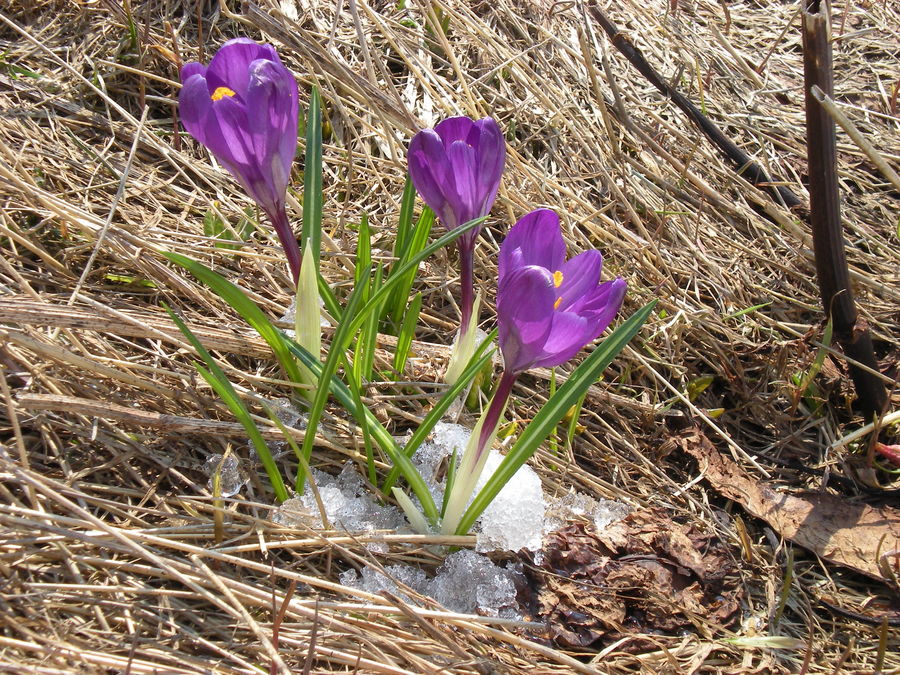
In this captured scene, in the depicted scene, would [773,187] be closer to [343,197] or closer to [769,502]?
[769,502]

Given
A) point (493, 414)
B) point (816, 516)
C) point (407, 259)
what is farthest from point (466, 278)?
point (816, 516)

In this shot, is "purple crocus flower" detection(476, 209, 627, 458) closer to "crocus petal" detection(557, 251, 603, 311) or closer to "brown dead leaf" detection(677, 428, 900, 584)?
"crocus petal" detection(557, 251, 603, 311)

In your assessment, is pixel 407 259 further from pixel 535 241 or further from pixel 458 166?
pixel 535 241

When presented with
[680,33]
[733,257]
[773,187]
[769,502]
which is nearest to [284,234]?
[769,502]

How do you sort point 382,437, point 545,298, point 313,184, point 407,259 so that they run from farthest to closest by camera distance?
1. point 407,259
2. point 313,184
3. point 382,437
4. point 545,298

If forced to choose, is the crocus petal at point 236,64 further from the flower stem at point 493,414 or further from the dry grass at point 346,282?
the flower stem at point 493,414

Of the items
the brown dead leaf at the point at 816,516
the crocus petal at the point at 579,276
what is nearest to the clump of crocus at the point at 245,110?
the crocus petal at the point at 579,276
